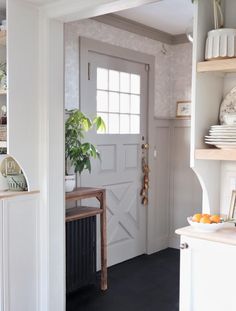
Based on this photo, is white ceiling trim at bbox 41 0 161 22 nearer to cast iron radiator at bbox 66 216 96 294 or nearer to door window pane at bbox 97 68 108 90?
door window pane at bbox 97 68 108 90

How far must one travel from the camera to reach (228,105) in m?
2.18

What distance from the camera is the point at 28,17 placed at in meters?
2.53

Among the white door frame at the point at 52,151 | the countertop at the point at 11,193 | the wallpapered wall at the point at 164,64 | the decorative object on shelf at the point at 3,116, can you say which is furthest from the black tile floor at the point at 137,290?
the wallpapered wall at the point at 164,64

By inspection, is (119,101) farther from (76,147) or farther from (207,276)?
(207,276)

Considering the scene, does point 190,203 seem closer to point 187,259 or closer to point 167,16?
point 167,16

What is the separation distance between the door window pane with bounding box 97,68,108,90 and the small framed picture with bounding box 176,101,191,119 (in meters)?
1.05

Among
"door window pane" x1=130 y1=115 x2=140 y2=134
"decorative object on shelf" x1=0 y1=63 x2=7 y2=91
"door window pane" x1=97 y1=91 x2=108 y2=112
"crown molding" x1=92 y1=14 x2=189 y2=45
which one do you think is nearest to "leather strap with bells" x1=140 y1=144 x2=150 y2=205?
"door window pane" x1=130 y1=115 x2=140 y2=134

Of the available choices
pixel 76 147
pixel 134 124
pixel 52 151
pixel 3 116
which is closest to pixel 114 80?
pixel 134 124

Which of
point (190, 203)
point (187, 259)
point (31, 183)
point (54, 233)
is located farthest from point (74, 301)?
point (190, 203)

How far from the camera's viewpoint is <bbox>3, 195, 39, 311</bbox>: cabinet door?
250 cm

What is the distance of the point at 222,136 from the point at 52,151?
1.13 meters

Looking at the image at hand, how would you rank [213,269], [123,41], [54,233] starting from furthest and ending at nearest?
[123,41] < [54,233] < [213,269]

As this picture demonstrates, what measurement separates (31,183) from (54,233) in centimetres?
37

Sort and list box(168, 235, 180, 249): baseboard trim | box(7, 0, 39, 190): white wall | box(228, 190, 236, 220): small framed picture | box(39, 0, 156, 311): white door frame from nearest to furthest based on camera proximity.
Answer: box(228, 190, 236, 220): small framed picture, box(7, 0, 39, 190): white wall, box(39, 0, 156, 311): white door frame, box(168, 235, 180, 249): baseboard trim
